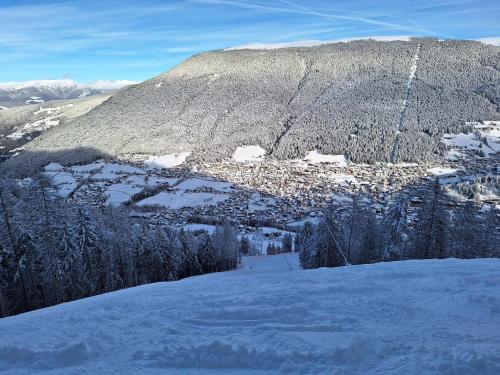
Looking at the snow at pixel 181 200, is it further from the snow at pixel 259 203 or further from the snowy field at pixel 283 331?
the snowy field at pixel 283 331

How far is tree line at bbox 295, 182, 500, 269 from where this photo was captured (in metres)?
25.9

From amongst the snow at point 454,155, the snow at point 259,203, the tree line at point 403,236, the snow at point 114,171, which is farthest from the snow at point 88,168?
the snow at point 454,155

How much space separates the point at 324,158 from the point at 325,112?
41201 mm

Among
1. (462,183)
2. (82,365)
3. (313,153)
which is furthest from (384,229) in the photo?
(313,153)

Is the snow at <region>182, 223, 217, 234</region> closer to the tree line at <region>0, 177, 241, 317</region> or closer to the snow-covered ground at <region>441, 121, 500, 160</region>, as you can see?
the tree line at <region>0, 177, 241, 317</region>

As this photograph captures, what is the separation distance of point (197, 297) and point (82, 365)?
3.84 m

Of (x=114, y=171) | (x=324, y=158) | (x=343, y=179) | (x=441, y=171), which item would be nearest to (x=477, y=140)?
(x=441, y=171)

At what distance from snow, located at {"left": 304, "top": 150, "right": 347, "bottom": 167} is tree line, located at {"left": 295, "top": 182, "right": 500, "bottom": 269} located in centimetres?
9097

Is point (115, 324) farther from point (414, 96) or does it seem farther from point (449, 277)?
point (414, 96)

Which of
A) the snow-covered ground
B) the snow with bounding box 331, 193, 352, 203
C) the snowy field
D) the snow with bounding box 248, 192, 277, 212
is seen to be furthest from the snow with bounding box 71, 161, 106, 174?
the snowy field

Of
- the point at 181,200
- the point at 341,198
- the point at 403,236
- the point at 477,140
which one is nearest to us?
the point at 403,236

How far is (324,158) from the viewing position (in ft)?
419

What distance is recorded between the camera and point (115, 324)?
8695 mm

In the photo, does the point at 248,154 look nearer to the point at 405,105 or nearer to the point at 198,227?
the point at 405,105
